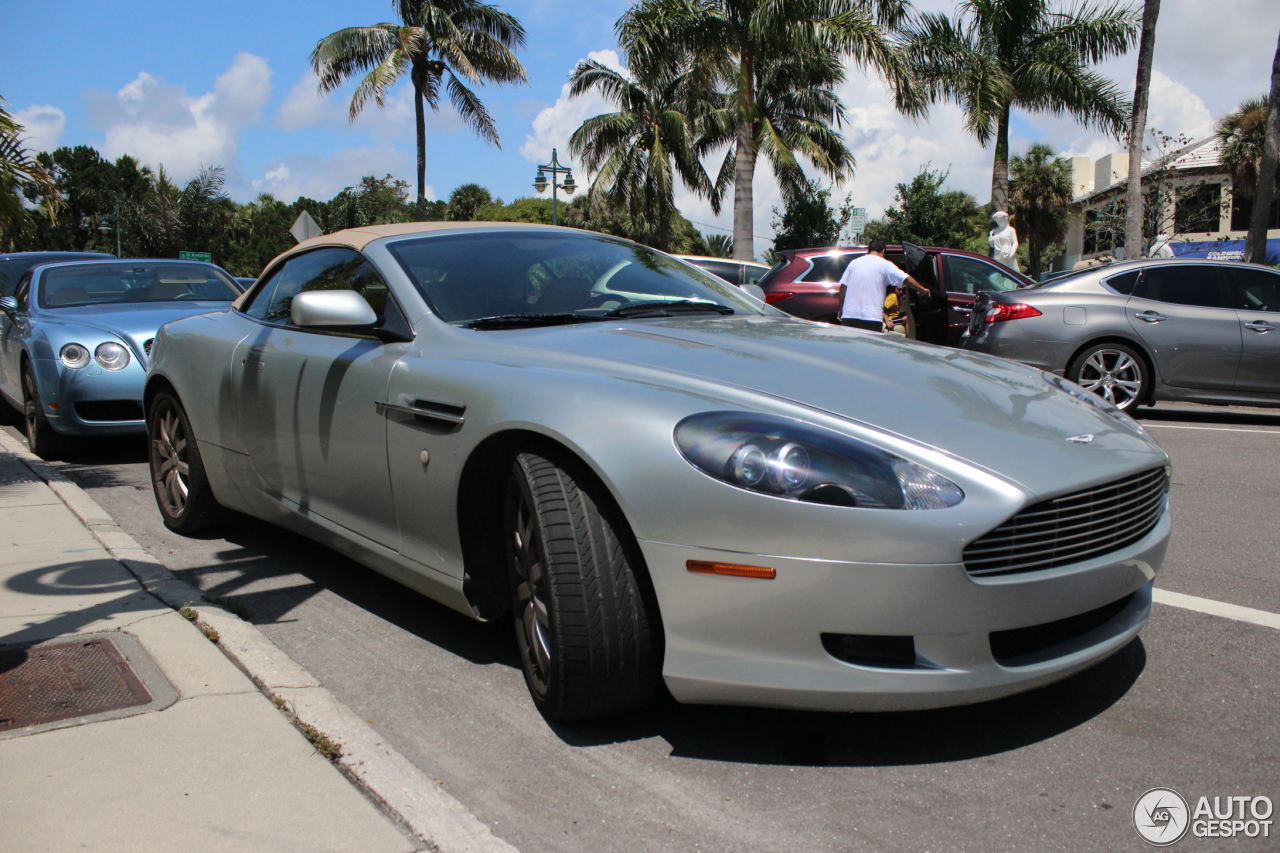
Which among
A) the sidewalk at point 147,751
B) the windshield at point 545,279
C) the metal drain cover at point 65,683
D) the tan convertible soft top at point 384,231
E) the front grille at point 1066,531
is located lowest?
the metal drain cover at point 65,683

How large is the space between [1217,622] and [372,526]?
2.92 meters

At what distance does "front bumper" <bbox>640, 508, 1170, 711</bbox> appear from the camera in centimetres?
228

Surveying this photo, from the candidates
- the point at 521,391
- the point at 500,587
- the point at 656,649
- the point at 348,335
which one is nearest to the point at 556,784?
the point at 656,649

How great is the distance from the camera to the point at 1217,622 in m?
3.51

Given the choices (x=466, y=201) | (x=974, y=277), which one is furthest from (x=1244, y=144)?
(x=466, y=201)

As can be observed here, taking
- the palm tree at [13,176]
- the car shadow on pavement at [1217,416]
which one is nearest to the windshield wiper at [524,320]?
the palm tree at [13,176]

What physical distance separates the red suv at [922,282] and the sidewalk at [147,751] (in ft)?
26.9

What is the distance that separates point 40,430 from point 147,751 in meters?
5.52

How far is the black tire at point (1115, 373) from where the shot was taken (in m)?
8.68

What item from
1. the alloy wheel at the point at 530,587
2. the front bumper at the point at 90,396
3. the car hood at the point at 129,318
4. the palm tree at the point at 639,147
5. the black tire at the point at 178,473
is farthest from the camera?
the palm tree at the point at 639,147

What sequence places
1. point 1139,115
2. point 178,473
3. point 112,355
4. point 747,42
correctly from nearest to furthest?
1. point 178,473
2. point 112,355
3. point 1139,115
4. point 747,42

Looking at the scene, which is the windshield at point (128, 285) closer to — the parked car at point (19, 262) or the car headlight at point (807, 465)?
the parked car at point (19, 262)

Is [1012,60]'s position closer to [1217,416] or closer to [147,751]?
[1217,416]

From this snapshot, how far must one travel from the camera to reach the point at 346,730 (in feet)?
9.00
